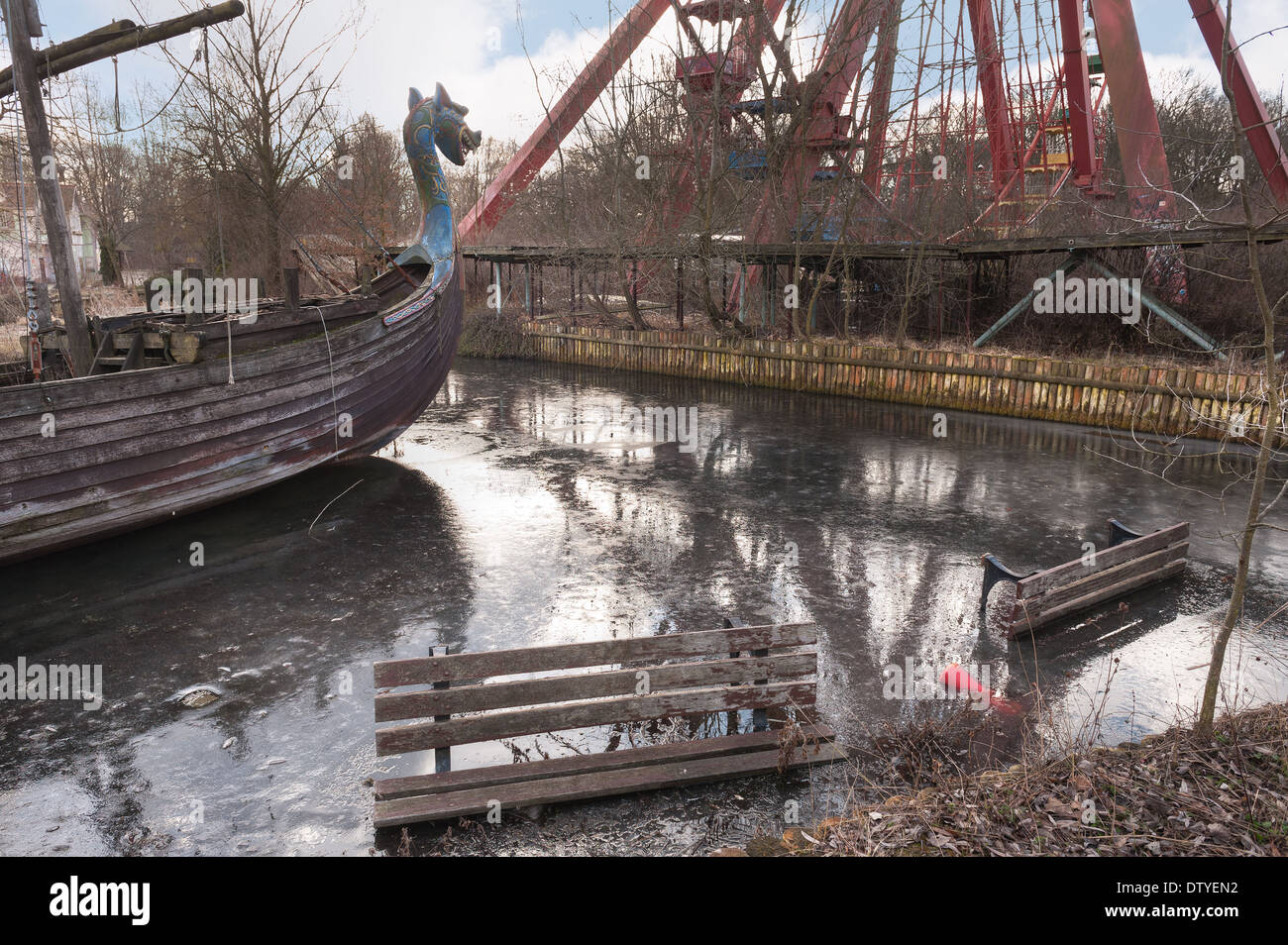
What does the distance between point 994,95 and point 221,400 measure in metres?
24.1

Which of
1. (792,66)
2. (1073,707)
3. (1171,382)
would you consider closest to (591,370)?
(792,66)

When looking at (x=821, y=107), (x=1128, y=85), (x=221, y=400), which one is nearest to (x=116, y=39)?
(x=221, y=400)

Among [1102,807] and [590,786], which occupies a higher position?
[1102,807]

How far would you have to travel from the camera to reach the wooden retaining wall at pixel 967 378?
1451 centimetres

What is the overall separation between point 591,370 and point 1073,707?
2024 cm

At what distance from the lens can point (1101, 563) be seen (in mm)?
7766

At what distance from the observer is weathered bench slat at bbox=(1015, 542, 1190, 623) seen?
23.5ft

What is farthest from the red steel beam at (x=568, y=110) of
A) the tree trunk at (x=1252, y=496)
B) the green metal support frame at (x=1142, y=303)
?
the tree trunk at (x=1252, y=496)

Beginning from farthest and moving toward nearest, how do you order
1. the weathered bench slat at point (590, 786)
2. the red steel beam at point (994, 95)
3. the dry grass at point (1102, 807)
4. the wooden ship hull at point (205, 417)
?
the red steel beam at point (994, 95)
the wooden ship hull at point (205, 417)
the weathered bench slat at point (590, 786)
the dry grass at point (1102, 807)

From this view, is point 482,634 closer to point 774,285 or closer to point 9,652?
point 9,652

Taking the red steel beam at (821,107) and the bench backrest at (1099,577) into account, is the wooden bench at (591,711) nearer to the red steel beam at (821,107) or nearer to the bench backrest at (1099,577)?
the bench backrest at (1099,577)

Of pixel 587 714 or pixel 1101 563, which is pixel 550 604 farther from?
pixel 1101 563

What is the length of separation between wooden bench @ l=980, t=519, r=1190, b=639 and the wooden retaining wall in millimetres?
3953

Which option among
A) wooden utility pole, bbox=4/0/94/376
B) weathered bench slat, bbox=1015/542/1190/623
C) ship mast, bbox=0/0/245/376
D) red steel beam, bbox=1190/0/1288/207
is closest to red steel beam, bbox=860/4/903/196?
red steel beam, bbox=1190/0/1288/207
